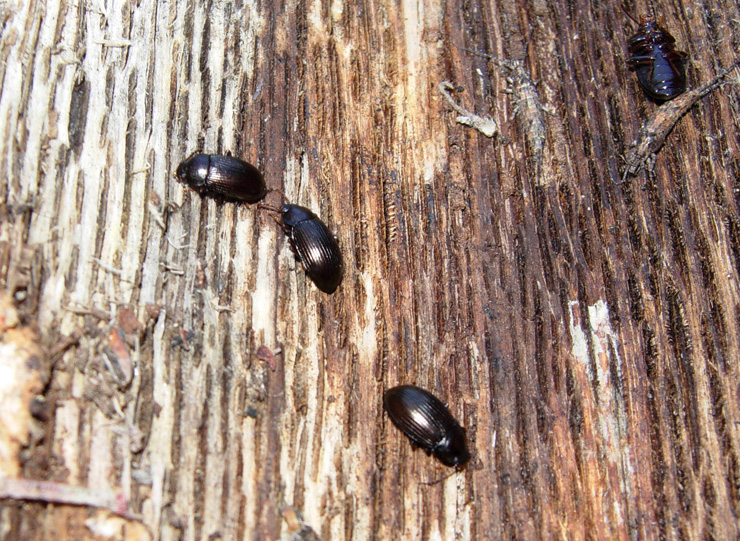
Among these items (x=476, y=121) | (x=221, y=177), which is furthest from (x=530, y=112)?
(x=221, y=177)

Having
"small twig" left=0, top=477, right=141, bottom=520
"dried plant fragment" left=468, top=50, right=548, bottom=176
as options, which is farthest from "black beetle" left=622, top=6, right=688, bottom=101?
"small twig" left=0, top=477, right=141, bottom=520

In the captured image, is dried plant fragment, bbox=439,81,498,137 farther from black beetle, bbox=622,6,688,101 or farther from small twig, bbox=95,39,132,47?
small twig, bbox=95,39,132,47

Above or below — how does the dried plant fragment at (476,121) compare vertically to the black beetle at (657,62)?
below

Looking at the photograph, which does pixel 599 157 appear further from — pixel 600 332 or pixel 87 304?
pixel 87 304

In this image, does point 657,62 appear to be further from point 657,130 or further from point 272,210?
point 272,210

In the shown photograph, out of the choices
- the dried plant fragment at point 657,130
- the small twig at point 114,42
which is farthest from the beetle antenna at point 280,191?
the dried plant fragment at point 657,130

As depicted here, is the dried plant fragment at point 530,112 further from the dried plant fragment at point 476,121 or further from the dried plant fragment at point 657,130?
the dried plant fragment at point 657,130

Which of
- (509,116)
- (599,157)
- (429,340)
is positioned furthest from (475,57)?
(429,340)
